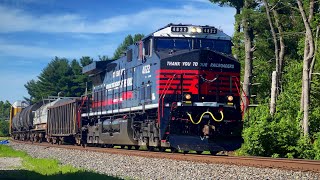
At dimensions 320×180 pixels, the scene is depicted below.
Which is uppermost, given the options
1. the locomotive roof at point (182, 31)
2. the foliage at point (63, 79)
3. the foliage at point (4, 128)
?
the foliage at point (63, 79)

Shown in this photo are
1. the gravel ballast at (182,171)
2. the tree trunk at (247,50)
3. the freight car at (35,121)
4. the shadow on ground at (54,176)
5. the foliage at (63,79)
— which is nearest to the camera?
the gravel ballast at (182,171)

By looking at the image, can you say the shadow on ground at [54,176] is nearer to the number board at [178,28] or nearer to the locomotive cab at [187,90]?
the locomotive cab at [187,90]

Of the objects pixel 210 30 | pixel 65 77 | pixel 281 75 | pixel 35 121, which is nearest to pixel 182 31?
pixel 210 30

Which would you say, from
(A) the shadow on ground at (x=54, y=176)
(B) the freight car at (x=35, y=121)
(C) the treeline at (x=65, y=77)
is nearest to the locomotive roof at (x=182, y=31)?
(A) the shadow on ground at (x=54, y=176)

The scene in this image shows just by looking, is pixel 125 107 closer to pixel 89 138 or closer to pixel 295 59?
pixel 89 138

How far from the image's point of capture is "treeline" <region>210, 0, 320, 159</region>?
16.7 meters

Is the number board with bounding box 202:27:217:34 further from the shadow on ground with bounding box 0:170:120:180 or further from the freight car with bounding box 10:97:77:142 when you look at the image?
the freight car with bounding box 10:97:77:142

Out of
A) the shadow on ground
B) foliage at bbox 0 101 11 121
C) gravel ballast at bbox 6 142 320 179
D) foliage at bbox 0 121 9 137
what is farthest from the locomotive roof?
foliage at bbox 0 101 11 121

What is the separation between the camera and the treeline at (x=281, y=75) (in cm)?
1673

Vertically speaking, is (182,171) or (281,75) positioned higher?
(281,75)

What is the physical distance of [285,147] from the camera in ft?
55.3

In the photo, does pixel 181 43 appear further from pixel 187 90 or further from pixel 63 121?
pixel 63 121

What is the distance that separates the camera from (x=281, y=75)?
28641 millimetres

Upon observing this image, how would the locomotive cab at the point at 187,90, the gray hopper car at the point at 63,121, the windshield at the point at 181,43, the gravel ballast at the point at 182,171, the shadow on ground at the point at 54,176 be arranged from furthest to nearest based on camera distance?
the gray hopper car at the point at 63,121 < the windshield at the point at 181,43 < the locomotive cab at the point at 187,90 < the shadow on ground at the point at 54,176 < the gravel ballast at the point at 182,171
